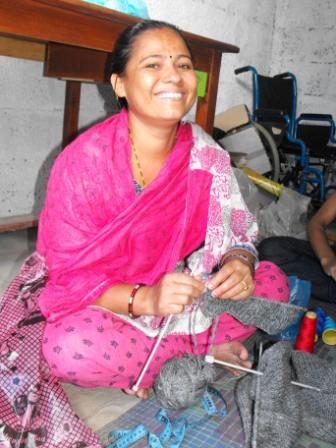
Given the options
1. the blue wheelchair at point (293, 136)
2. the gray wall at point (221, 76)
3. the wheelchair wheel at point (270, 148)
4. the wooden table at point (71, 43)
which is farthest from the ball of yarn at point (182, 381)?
the blue wheelchair at point (293, 136)

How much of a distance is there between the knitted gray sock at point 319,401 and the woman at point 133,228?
246 millimetres

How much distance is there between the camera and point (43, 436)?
887 mm

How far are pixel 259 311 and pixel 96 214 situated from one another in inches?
17.9

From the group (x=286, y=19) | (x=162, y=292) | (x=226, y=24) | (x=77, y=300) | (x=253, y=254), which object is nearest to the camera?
(x=162, y=292)

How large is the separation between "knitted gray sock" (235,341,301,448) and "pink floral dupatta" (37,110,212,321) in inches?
15.1

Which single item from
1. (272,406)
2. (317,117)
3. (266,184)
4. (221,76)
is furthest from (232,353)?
(317,117)

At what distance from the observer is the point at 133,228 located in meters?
→ 1.05

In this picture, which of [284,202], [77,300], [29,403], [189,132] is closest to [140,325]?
[77,300]

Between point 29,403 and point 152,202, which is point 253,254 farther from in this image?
point 29,403

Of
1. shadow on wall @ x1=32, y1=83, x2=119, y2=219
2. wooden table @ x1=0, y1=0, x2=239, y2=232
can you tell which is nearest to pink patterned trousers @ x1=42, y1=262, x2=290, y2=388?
wooden table @ x1=0, y1=0, x2=239, y2=232

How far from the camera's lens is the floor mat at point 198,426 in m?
0.94

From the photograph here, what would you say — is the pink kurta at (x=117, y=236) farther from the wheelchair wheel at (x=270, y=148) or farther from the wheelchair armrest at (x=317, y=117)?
the wheelchair armrest at (x=317, y=117)

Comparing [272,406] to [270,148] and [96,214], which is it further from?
[270,148]

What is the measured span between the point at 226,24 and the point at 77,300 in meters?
2.86
